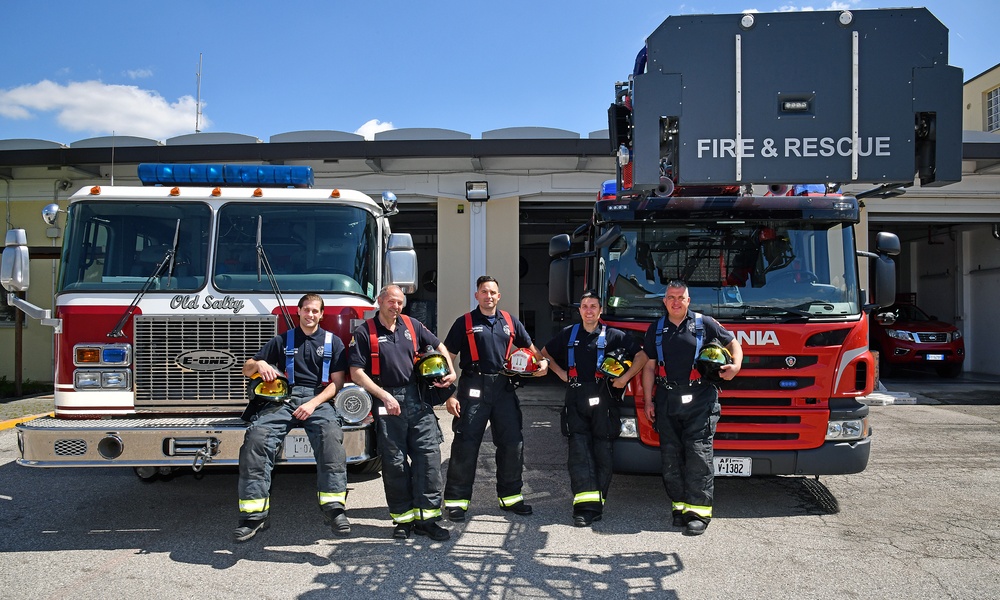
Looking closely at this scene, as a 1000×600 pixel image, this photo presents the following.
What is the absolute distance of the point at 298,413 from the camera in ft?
16.0

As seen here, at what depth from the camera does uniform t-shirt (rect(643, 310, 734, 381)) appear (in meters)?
5.20

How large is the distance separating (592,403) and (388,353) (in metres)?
1.56

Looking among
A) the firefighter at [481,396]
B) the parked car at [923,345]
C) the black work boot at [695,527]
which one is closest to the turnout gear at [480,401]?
the firefighter at [481,396]

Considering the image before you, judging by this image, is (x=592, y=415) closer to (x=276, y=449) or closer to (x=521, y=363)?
(x=521, y=363)

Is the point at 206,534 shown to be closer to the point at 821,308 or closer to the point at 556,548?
the point at 556,548

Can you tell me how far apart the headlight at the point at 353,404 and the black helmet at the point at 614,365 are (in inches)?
67.3

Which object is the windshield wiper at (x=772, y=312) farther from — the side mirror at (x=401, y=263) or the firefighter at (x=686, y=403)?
the side mirror at (x=401, y=263)

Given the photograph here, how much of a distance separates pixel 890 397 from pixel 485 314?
913 centimetres

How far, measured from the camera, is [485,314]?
5512 millimetres

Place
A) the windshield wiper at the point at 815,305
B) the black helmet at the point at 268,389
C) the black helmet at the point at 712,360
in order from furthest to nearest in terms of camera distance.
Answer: the windshield wiper at the point at 815,305
the black helmet at the point at 712,360
the black helmet at the point at 268,389

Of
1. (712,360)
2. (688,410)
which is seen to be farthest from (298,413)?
(712,360)

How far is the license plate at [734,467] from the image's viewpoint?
5402 mm

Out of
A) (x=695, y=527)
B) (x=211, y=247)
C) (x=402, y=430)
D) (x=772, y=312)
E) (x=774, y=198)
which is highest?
(x=774, y=198)

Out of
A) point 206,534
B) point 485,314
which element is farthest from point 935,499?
point 206,534
